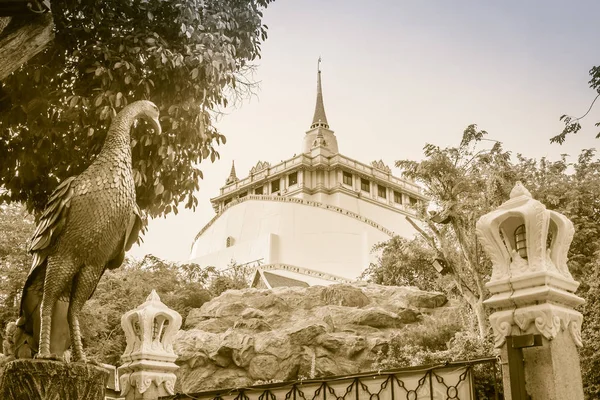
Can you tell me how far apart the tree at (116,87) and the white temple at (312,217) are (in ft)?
74.7

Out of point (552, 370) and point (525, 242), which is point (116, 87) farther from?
point (552, 370)

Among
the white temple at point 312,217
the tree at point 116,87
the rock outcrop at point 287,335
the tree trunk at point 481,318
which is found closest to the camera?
the tree at point 116,87

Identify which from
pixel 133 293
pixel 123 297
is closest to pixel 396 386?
pixel 123 297

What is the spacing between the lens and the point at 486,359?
3.86m

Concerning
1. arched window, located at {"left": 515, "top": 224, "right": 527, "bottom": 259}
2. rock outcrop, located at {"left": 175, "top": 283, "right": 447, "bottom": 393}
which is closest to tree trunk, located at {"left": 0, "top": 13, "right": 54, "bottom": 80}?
arched window, located at {"left": 515, "top": 224, "right": 527, "bottom": 259}

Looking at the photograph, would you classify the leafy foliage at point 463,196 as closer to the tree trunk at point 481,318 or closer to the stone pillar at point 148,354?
the tree trunk at point 481,318

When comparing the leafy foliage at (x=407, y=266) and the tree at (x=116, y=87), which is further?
the leafy foliage at (x=407, y=266)

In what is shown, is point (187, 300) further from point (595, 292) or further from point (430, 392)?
point (430, 392)

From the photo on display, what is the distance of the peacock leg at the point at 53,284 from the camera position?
3.83m

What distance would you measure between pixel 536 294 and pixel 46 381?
2.83 meters

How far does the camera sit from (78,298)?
13.0 ft

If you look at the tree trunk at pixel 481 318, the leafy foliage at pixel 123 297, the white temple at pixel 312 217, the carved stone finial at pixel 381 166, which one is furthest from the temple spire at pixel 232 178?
the tree trunk at pixel 481 318

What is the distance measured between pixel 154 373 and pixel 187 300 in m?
16.9

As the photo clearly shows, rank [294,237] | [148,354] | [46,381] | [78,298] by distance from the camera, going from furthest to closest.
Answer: [294,237] < [148,354] < [78,298] < [46,381]
